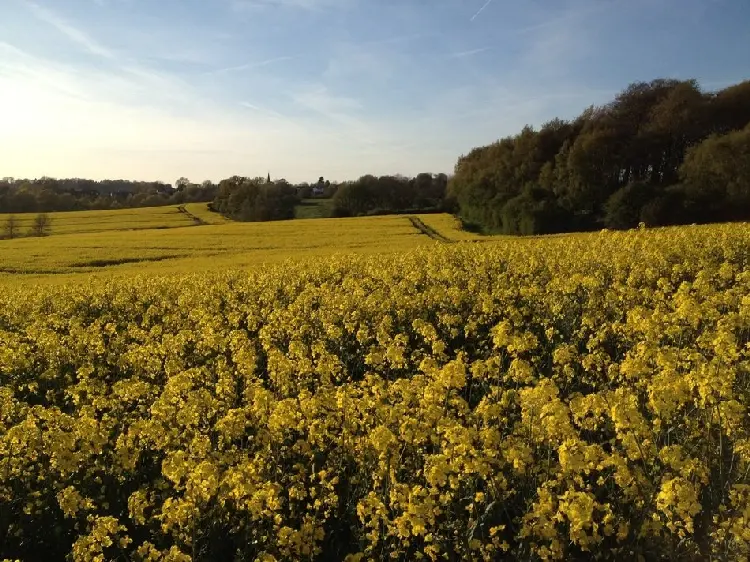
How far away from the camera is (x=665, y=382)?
5262mm

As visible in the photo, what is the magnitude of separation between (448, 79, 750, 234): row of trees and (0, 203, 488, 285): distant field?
222 inches

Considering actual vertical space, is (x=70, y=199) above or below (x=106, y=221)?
above

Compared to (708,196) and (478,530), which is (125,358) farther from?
(708,196)

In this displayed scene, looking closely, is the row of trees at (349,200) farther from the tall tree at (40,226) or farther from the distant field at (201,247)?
the tall tree at (40,226)

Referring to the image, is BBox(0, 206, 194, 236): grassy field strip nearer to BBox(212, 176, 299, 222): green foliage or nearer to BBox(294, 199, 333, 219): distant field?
BBox(212, 176, 299, 222): green foliage

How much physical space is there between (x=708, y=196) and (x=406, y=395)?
117 ft

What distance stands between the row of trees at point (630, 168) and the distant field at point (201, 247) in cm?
564

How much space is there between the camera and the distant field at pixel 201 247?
81.7 ft

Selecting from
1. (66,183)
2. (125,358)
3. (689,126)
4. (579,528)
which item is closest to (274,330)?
(125,358)

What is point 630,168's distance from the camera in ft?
145

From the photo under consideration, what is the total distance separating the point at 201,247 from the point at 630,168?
102ft

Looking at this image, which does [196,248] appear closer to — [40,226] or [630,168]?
[40,226]

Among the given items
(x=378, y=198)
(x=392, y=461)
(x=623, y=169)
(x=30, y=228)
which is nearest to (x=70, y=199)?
(x=30, y=228)

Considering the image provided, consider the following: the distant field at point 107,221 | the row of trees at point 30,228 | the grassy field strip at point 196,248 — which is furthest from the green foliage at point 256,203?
the grassy field strip at point 196,248
